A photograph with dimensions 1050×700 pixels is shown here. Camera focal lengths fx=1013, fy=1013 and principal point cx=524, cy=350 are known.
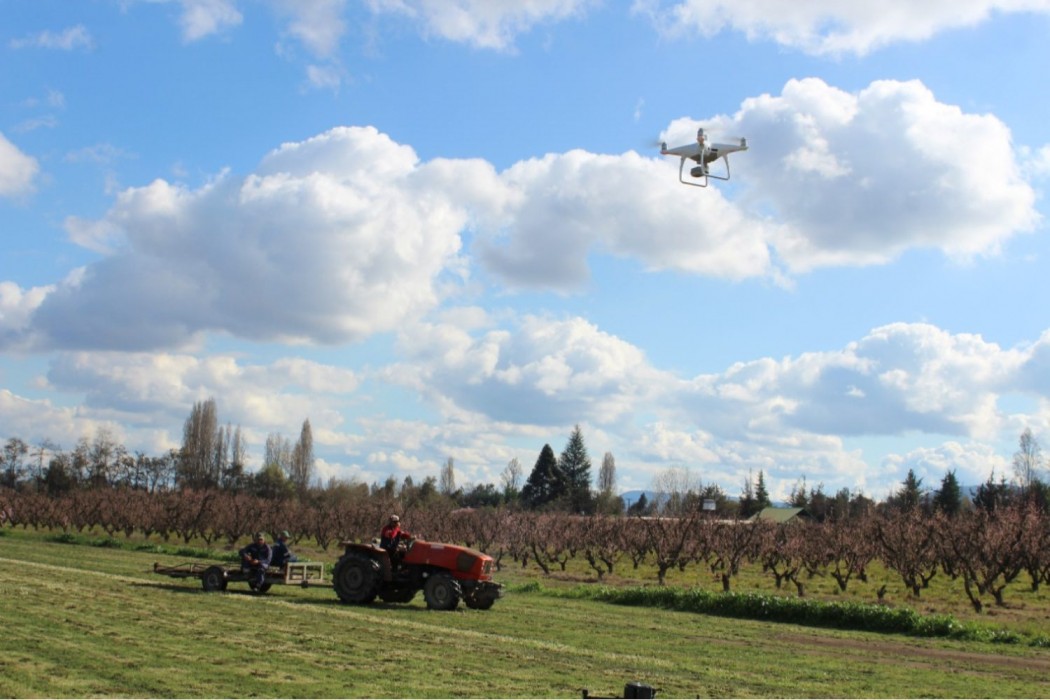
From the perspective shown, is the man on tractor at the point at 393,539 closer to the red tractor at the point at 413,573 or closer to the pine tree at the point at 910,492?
the red tractor at the point at 413,573

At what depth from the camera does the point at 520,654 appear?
1346 cm

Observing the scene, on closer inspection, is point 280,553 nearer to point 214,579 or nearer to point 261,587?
point 261,587

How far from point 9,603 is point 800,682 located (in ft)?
39.6

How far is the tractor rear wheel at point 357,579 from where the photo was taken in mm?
19344

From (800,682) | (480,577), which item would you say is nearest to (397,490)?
(480,577)

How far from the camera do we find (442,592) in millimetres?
18953

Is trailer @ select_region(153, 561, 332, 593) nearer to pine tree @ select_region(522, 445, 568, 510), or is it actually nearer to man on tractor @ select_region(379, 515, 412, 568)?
man on tractor @ select_region(379, 515, 412, 568)

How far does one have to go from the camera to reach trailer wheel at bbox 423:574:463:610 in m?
18.8

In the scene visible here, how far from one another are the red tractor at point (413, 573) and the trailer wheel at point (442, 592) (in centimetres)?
2

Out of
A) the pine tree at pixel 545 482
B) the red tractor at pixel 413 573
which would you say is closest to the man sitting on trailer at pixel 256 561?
the red tractor at pixel 413 573

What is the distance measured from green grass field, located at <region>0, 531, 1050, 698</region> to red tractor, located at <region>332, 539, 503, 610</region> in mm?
524

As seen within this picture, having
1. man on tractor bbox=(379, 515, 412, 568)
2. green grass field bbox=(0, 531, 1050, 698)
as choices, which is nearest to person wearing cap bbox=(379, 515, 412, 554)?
man on tractor bbox=(379, 515, 412, 568)

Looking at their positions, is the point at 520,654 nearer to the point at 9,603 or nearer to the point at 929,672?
the point at 929,672

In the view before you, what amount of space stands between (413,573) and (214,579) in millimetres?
4060
